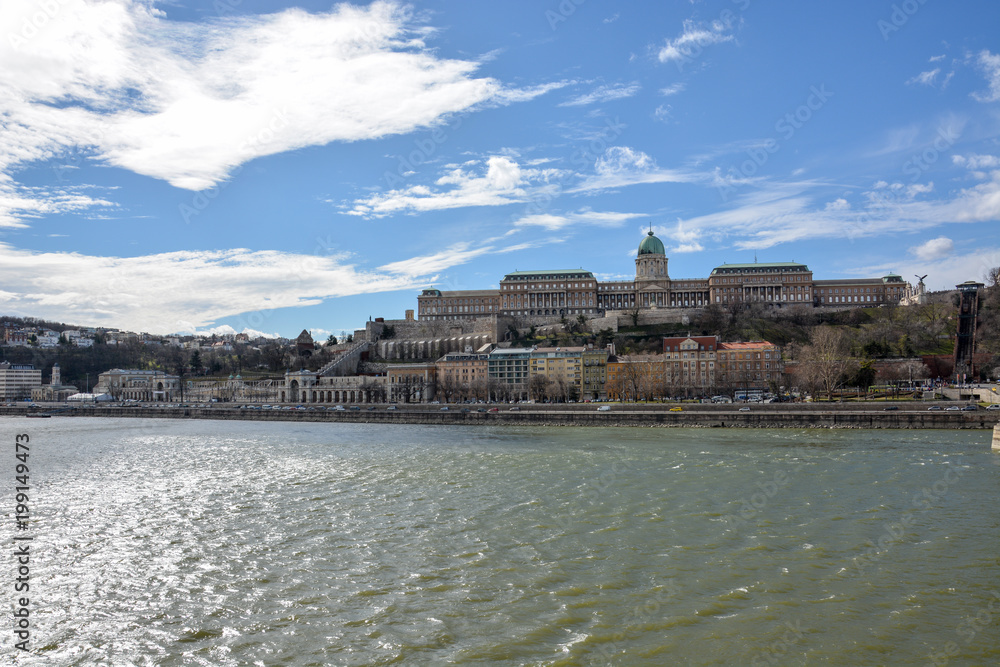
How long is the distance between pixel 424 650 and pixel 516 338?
76.2 m

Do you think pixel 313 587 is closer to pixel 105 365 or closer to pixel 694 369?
pixel 694 369

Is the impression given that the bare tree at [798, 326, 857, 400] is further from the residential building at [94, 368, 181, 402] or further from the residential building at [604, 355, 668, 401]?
the residential building at [94, 368, 181, 402]

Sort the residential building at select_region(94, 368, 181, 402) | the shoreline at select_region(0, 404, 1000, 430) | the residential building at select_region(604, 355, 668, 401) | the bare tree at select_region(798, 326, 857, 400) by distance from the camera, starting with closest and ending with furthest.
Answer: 1. the shoreline at select_region(0, 404, 1000, 430)
2. the bare tree at select_region(798, 326, 857, 400)
3. the residential building at select_region(604, 355, 668, 401)
4. the residential building at select_region(94, 368, 181, 402)

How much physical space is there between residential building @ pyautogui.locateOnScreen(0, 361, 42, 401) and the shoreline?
3749 cm

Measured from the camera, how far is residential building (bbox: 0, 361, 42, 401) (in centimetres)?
8507

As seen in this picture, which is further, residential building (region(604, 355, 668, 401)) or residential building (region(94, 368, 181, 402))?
residential building (region(94, 368, 181, 402))

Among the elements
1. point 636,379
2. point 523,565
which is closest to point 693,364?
point 636,379

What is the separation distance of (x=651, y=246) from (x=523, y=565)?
8999 cm

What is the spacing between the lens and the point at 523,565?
10.5 metres

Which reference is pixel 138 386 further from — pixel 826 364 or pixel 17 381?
pixel 826 364

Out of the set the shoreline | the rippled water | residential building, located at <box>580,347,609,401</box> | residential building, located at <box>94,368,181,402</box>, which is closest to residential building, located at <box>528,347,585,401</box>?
residential building, located at <box>580,347,609,401</box>

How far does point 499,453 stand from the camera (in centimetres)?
2628

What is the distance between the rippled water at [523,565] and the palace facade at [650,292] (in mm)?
69036

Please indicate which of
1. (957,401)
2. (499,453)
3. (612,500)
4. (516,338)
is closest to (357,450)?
(499,453)
